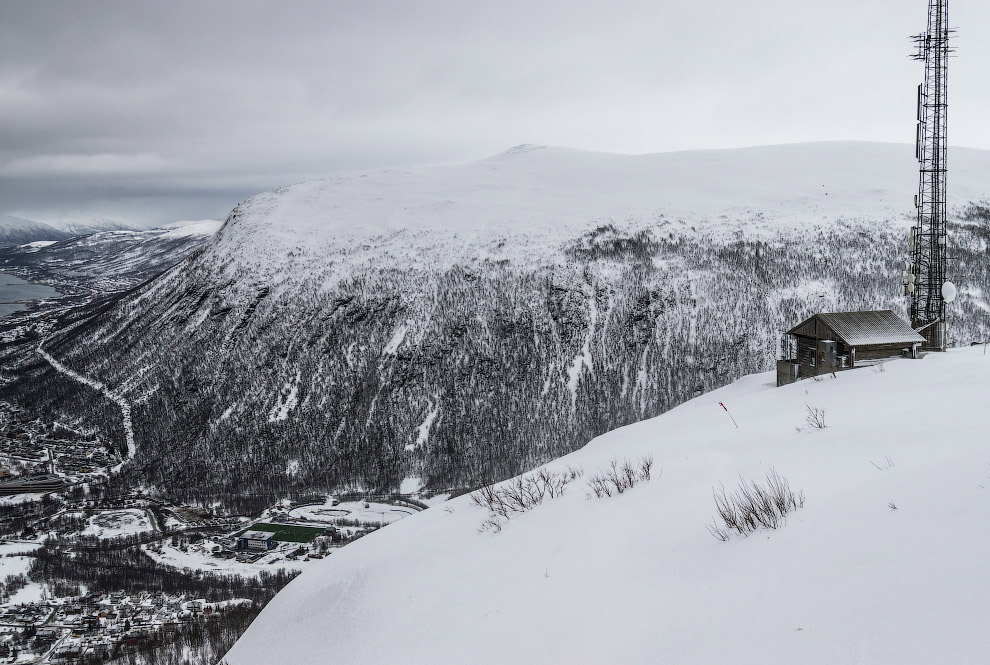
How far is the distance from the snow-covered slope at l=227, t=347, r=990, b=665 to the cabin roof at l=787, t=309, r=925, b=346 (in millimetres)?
12955

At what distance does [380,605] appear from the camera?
9.39 meters

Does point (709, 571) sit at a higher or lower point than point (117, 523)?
higher

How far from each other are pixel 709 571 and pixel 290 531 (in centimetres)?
6311

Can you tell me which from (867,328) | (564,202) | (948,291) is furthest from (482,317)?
(867,328)

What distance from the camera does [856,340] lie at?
82.7ft

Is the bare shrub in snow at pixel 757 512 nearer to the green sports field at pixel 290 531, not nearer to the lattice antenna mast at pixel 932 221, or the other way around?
the lattice antenna mast at pixel 932 221

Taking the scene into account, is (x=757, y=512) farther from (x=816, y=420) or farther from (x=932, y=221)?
(x=932, y=221)

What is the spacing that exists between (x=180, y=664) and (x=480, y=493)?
33.8 meters

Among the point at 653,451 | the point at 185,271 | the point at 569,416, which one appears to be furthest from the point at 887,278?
the point at 185,271

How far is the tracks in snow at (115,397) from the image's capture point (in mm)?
85731

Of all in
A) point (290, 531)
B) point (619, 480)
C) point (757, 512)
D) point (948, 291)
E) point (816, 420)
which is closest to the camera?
point (757, 512)

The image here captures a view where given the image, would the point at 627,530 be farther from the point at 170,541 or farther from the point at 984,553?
the point at 170,541

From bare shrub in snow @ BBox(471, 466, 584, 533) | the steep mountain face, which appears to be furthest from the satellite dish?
the steep mountain face

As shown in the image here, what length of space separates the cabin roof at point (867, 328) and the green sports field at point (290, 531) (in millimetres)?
51114
